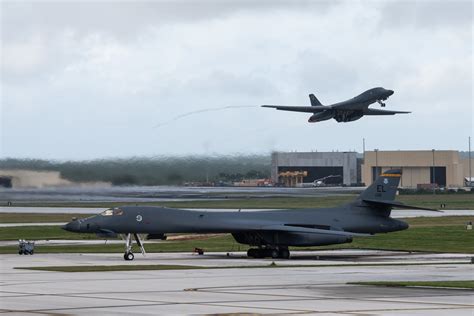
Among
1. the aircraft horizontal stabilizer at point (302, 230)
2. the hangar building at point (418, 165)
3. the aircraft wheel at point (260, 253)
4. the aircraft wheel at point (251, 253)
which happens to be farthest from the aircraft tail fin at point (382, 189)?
the hangar building at point (418, 165)

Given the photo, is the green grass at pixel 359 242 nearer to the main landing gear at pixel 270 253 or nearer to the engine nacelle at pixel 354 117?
the main landing gear at pixel 270 253

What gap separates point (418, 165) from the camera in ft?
575

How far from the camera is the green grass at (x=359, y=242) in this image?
5887 cm

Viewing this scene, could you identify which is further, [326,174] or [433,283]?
[326,174]

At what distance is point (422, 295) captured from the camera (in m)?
30.6

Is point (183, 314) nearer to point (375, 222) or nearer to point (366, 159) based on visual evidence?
point (375, 222)

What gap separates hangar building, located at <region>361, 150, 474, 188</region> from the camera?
566 feet

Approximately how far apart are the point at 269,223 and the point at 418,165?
124 metres

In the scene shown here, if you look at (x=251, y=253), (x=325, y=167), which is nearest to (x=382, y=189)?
(x=251, y=253)

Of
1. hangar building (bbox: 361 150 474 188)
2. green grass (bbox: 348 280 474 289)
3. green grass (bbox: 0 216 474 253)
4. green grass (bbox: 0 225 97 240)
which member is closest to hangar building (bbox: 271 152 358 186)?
hangar building (bbox: 361 150 474 188)

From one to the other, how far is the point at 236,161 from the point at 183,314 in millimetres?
49125

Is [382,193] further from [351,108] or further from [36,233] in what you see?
[36,233]

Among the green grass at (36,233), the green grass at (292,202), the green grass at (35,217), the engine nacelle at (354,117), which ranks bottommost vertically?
the green grass at (36,233)

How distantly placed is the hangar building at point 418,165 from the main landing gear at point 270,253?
389 ft
